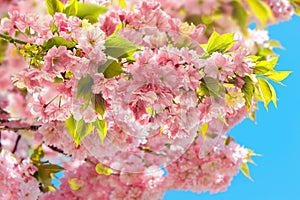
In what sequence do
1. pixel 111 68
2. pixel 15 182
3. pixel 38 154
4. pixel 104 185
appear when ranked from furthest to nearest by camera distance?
pixel 104 185 < pixel 38 154 < pixel 15 182 < pixel 111 68

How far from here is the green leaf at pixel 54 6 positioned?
1.52m

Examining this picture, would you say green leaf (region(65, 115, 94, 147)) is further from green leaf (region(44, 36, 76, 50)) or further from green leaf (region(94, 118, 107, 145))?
green leaf (region(44, 36, 76, 50))

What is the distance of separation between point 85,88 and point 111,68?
0.07 meters

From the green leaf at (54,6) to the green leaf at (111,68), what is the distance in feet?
0.83

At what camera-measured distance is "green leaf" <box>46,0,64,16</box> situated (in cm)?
152

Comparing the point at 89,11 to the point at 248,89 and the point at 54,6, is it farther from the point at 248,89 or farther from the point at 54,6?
→ the point at 248,89

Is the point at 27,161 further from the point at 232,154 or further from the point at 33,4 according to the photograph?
the point at 232,154

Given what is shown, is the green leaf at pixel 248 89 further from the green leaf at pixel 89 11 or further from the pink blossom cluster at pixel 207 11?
the pink blossom cluster at pixel 207 11

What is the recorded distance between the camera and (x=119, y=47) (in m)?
1.37

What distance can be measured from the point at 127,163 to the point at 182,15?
2.31ft

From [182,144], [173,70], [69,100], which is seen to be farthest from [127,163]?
[173,70]

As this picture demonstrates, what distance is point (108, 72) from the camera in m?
1.35

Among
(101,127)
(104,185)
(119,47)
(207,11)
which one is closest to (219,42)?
(119,47)

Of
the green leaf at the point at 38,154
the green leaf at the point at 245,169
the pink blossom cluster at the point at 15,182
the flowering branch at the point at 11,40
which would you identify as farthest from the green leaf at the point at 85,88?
the green leaf at the point at 245,169
